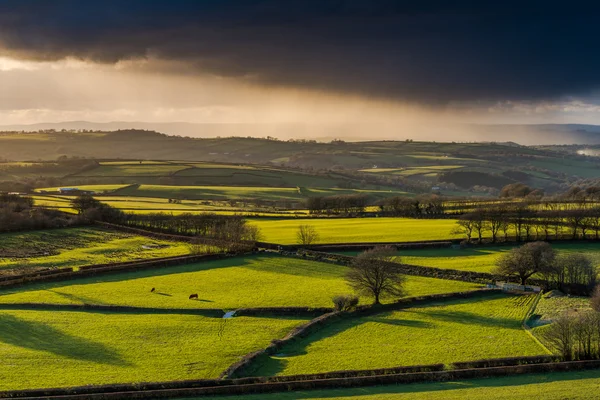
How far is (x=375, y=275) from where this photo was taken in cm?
5903

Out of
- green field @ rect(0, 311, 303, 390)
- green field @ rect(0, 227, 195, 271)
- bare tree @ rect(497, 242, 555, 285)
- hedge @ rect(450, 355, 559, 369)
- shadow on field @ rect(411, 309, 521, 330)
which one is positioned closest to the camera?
green field @ rect(0, 311, 303, 390)

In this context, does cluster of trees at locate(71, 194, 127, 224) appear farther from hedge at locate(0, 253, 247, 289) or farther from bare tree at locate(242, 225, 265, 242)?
hedge at locate(0, 253, 247, 289)

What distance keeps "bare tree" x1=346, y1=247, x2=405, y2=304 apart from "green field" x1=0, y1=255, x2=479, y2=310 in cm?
331

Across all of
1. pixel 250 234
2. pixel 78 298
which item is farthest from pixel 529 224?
pixel 78 298

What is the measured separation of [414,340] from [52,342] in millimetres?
29109

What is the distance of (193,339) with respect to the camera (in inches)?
1860

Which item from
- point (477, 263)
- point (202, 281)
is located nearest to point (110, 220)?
point (202, 281)

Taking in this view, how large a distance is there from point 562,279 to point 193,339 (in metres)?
41.7

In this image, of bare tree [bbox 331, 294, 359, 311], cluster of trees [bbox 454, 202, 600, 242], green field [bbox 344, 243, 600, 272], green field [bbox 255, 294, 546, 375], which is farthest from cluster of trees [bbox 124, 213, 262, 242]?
green field [bbox 255, 294, 546, 375]

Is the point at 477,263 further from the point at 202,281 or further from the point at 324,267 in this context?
the point at 202,281

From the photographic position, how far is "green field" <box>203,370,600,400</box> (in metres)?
33.3

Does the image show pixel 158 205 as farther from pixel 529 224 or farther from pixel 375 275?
pixel 375 275

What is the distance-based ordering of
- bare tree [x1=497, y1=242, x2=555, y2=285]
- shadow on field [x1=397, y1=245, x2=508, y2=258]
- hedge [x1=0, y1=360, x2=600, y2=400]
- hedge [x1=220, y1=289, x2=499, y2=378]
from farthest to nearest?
shadow on field [x1=397, y1=245, x2=508, y2=258]
bare tree [x1=497, y1=242, x2=555, y2=285]
hedge [x1=220, y1=289, x2=499, y2=378]
hedge [x1=0, y1=360, x2=600, y2=400]

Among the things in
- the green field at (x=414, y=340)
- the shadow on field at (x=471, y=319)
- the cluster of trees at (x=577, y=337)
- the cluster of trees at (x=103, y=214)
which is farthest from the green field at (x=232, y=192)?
the cluster of trees at (x=577, y=337)
